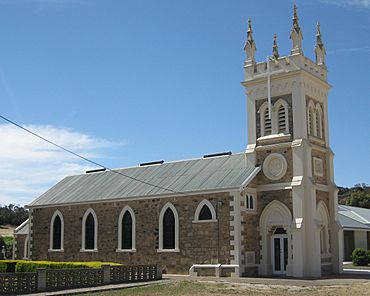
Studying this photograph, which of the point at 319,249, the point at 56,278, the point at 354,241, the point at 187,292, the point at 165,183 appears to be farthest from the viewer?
the point at 354,241

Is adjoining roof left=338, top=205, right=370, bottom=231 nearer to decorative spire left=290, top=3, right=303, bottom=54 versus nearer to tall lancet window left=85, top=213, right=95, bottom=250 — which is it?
decorative spire left=290, top=3, right=303, bottom=54

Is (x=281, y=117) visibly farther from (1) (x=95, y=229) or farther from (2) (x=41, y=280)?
(2) (x=41, y=280)

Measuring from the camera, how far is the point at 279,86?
31750 mm

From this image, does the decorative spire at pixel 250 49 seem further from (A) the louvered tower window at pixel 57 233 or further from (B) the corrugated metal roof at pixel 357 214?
(B) the corrugated metal roof at pixel 357 214

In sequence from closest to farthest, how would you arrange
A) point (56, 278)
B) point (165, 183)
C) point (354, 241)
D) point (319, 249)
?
1. point (56, 278)
2. point (319, 249)
3. point (165, 183)
4. point (354, 241)

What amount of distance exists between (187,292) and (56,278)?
5.75m

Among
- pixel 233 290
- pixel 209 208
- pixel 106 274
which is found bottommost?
pixel 233 290

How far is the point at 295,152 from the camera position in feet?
99.2

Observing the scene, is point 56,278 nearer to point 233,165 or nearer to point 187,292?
point 187,292

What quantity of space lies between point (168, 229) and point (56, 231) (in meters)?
10.0

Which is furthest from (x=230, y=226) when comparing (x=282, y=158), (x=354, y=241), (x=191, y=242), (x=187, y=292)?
(x=354, y=241)

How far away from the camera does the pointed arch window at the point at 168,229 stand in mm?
32031

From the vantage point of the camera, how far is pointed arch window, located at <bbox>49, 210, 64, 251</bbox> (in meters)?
38.2

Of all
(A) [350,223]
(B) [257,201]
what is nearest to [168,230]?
(B) [257,201]
